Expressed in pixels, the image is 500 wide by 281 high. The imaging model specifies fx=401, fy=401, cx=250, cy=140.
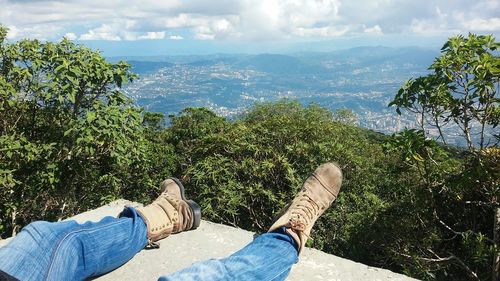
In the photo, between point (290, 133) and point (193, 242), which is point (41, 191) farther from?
point (290, 133)

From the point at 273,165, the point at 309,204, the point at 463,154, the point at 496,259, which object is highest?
the point at 463,154

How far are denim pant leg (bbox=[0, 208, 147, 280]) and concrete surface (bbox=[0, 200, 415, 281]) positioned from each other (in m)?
0.16

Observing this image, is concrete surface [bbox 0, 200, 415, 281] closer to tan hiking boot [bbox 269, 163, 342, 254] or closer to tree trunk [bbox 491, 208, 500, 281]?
tan hiking boot [bbox 269, 163, 342, 254]

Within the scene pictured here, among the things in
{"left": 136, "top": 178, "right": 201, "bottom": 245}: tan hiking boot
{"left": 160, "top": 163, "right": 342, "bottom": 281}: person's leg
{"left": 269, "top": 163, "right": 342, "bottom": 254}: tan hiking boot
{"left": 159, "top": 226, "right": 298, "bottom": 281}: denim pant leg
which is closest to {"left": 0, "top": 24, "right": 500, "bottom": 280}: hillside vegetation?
{"left": 269, "top": 163, "right": 342, "bottom": 254}: tan hiking boot

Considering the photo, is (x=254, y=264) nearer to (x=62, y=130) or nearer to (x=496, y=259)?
(x=496, y=259)

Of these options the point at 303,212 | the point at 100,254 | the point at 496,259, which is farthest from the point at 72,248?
the point at 496,259

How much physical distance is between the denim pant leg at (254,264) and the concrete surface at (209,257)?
37 cm

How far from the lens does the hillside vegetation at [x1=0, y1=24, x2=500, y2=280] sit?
11.5 feet

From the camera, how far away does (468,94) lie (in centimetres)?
340

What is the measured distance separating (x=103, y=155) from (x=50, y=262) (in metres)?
3.35

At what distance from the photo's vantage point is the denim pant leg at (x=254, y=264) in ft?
7.27

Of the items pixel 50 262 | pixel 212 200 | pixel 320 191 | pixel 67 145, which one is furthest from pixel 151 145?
pixel 50 262

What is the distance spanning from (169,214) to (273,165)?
6.20ft

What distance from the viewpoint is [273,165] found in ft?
16.1
